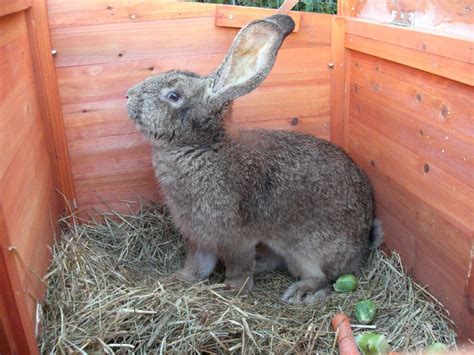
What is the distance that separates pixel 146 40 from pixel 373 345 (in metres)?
2.27

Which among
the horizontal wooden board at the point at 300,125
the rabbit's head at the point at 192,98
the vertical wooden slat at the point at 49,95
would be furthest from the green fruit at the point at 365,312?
the vertical wooden slat at the point at 49,95

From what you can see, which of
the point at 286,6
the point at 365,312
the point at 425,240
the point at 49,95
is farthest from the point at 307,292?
the point at 49,95

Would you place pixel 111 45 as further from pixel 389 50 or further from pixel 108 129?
pixel 389 50

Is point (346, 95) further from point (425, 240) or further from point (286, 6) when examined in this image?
point (425, 240)

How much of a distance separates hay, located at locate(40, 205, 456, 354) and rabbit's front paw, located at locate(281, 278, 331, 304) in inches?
2.8

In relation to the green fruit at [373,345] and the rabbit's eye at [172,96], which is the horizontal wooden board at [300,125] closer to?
the rabbit's eye at [172,96]

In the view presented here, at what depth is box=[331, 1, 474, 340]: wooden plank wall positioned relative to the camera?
2.72 m

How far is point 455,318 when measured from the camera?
9.59ft

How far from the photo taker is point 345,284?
343cm

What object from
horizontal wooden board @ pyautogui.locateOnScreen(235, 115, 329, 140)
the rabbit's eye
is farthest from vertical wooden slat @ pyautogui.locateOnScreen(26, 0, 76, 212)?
horizontal wooden board @ pyautogui.locateOnScreen(235, 115, 329, 140)

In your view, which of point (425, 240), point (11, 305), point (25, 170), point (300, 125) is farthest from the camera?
point (300, 125)

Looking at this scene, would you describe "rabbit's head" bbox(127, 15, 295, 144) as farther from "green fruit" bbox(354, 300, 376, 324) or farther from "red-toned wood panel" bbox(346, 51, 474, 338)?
"green fruit" bbox(354, 300, 376, 324)

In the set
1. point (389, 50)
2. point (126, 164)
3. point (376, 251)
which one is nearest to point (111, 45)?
point (126, 164)

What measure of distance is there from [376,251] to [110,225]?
1783 millimetres
